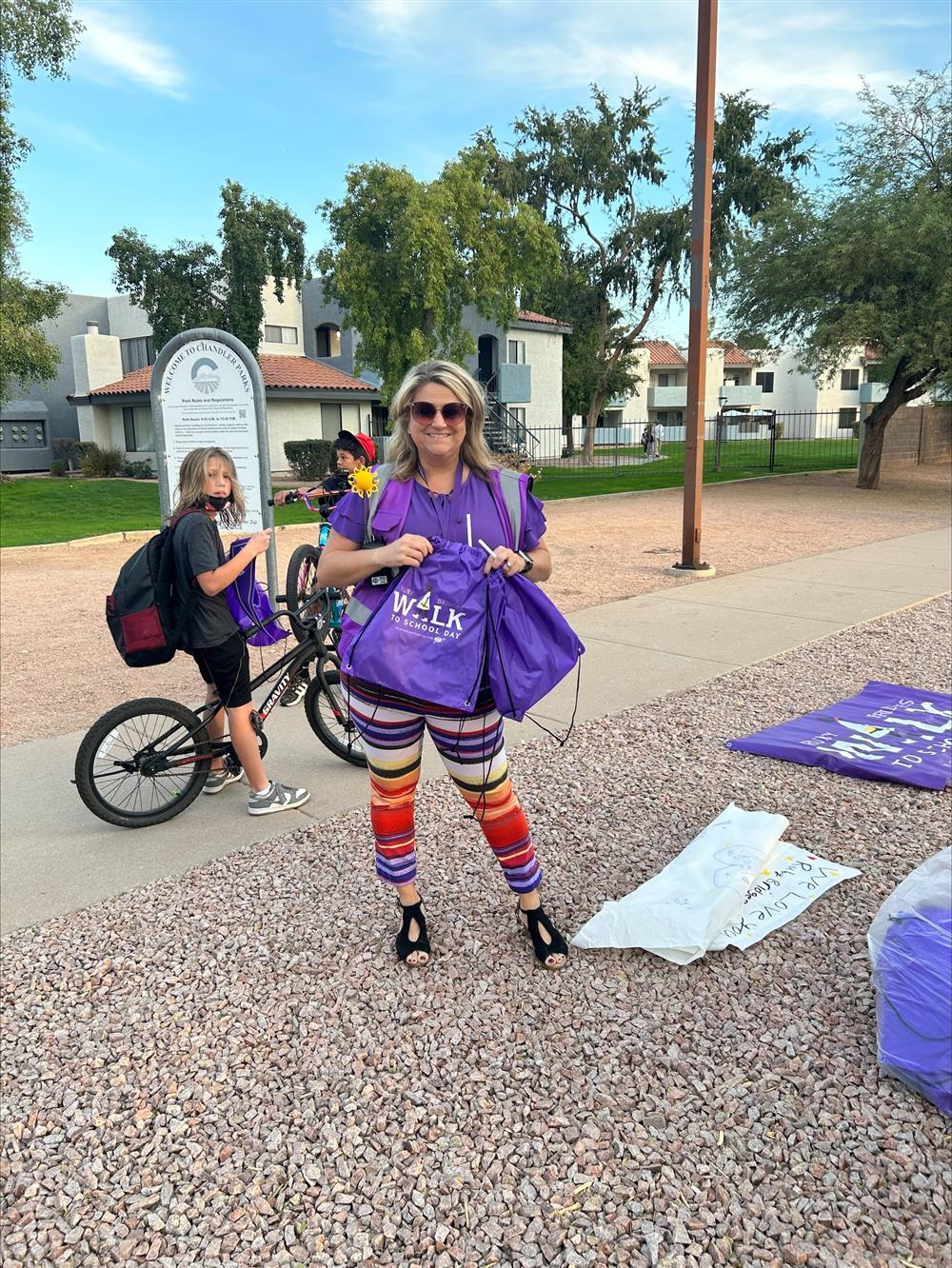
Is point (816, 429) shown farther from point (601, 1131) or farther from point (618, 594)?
point (601, 1131)

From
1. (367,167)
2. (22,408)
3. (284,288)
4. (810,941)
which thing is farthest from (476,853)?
(22,408)

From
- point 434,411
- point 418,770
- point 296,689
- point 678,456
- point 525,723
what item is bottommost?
point 525,723

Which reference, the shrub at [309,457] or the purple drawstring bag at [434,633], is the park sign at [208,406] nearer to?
the purple drawstring bag at [434,633]

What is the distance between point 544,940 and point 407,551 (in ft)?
4.42

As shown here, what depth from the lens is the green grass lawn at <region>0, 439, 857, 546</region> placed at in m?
17.0

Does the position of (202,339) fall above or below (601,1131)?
above

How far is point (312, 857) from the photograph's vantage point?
12.6 ft

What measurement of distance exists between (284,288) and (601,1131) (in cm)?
3546

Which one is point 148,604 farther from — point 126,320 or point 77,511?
point 126,320

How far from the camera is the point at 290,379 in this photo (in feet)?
103

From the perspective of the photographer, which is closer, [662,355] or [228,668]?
[228,668]

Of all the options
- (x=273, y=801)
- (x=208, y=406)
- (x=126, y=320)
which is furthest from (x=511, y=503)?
(x=126, y=320)

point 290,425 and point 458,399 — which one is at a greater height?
point 290,425

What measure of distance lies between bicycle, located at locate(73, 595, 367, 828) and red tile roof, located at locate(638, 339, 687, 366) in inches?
2271
